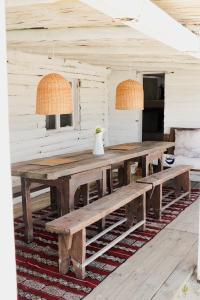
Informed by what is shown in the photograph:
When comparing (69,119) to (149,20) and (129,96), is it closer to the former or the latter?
(129,96)

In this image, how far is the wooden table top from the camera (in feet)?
13.5

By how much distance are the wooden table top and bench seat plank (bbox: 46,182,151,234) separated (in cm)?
49

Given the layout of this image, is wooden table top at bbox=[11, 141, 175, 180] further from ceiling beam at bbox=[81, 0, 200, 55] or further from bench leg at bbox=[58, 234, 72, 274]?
ceiling beam at bbox=[81, 0, 200, 55]

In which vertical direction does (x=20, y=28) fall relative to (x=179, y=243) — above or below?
above

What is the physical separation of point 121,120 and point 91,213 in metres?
5.70

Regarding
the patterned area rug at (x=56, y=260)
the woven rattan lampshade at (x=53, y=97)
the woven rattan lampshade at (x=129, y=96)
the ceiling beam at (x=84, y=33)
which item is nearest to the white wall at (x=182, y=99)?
the woven rattan lampshade at (x=129, y=96)

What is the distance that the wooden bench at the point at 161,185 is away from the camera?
17.4ft

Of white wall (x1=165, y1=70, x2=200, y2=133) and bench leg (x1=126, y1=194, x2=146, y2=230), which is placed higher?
white wall (x1=165, y1=70, x2=200, y2=133)

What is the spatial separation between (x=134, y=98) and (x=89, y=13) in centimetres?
235

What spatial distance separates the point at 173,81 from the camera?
850cm

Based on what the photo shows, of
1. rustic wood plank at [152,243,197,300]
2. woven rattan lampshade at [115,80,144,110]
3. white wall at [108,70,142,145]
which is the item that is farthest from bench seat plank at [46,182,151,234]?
white wall at [108,70,142,145]

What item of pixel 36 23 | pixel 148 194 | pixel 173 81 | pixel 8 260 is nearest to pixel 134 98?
pixel 148 194

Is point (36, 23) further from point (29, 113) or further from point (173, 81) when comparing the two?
point (173, 81)

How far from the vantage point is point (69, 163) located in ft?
15.4
